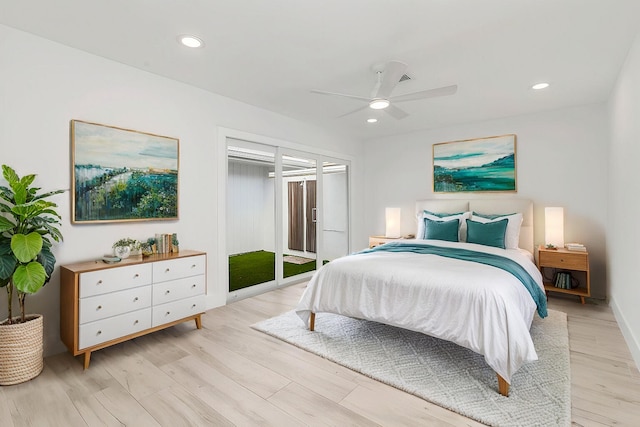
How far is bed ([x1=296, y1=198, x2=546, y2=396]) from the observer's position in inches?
84.7

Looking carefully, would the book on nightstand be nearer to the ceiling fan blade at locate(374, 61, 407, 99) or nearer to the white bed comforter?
the white bed comforter

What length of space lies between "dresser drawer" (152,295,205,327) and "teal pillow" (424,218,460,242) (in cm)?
313

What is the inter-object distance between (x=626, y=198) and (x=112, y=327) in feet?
15.0

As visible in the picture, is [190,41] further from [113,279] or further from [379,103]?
[113,279]

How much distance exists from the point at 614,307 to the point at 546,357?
1.73 metres

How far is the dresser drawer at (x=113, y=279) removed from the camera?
8.08 ft

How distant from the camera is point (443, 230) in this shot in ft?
14.6

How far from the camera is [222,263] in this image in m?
3.92

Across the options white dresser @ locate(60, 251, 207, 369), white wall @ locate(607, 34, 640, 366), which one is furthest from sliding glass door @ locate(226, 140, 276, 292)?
white wall @ locate(607, 34, 640, 366)

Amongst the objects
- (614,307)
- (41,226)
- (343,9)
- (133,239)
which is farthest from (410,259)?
(41,226)

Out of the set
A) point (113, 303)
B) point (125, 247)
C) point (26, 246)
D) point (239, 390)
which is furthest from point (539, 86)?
point (26, 246)

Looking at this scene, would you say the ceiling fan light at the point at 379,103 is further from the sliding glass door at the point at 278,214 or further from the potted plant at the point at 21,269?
the potted plant at the point at 21,269

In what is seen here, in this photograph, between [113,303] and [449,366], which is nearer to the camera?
[449,366]

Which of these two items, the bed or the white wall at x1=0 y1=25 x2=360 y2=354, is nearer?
the bed
